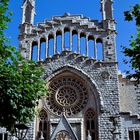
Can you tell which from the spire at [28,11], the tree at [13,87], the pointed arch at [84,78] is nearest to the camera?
the tree at [13,87]

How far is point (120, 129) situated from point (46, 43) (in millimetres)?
11618

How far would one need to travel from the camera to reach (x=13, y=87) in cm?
1677

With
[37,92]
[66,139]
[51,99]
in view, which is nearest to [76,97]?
[51,99]

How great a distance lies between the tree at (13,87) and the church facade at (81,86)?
10.8m

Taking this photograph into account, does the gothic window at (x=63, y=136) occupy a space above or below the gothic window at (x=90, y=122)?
below

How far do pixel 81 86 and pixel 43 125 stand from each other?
17.2 ft

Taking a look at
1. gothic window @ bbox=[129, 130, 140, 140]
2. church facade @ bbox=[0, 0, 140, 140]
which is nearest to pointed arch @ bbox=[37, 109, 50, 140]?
church facade @ bbox=[0, 0, 140, 140]

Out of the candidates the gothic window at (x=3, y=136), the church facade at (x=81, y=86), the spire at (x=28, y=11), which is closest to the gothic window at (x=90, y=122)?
the church facade at (x=81, y=86)

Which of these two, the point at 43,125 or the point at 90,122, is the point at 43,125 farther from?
the point at 90,122

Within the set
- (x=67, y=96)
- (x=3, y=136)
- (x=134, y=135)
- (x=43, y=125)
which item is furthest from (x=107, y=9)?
(x=3, y=136)

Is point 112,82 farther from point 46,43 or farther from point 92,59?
point 46,43

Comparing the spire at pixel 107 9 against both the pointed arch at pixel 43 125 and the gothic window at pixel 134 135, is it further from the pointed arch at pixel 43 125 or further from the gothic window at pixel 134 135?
the gothic window at pixel 134 135

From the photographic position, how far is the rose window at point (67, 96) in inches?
1192

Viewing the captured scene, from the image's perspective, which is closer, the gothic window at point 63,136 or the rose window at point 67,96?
the gothic window at point 63,136
